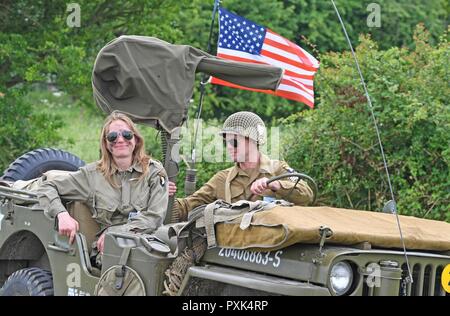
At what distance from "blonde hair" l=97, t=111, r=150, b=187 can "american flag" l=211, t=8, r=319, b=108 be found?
7.65 ft

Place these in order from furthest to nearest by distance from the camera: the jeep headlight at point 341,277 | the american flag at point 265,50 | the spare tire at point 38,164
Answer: the american flag at point 265,50, the spare tire at point 38,164, the jeep headlight at point 341,277

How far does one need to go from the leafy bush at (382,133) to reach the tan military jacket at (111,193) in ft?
11.7

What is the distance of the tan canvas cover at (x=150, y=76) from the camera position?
7.14 metres

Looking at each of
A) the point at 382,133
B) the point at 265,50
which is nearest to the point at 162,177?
the point at 265,50

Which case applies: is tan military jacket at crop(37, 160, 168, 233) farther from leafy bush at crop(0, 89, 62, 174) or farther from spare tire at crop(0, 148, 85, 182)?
leafy bush at crop(0, 89, 62, 174)

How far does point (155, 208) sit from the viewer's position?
6488 mm

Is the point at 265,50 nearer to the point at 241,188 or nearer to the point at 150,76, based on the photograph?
the point at 150,76

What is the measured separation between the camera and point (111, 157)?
21.7ft

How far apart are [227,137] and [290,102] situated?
13372mm

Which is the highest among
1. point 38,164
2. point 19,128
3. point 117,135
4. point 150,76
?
point 150,76

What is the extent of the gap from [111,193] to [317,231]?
1816 millimetres

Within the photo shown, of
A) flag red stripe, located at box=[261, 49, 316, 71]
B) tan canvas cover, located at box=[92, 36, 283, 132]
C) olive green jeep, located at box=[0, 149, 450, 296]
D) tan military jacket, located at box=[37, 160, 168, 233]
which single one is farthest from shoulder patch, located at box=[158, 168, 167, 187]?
flag red stripe, located at box=[261, 49, 316, 71]

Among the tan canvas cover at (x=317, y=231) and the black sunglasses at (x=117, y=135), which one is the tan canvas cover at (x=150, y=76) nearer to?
the black sunglasses at (x=117, y=135)

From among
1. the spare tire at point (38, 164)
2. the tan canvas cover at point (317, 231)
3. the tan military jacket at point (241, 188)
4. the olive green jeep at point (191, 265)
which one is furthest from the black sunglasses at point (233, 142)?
the spare tire at point (38, 164)
